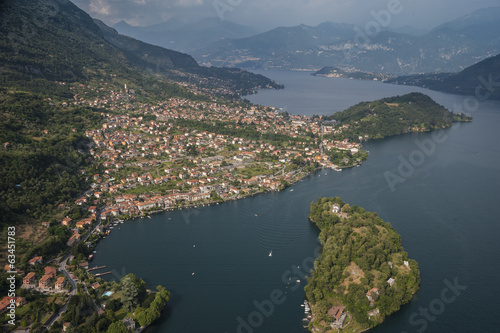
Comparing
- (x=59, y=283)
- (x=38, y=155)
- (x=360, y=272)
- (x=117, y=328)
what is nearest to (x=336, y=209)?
(x=360, y=272)

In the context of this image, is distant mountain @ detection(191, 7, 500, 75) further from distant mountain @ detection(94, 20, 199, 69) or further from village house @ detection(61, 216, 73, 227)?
village house @ detection(61, 216, 73, 227)

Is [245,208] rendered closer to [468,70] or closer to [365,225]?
[365,225]

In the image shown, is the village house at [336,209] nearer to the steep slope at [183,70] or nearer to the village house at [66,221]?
the village house at [66,221]

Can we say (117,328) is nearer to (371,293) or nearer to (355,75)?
(371,293)

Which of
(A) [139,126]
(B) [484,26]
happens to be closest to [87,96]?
(A) [139,126]

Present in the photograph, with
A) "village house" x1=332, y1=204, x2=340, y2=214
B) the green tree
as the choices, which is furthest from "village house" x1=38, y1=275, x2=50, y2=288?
"village house" x1=332, y1=204, x2=340, y2=214
